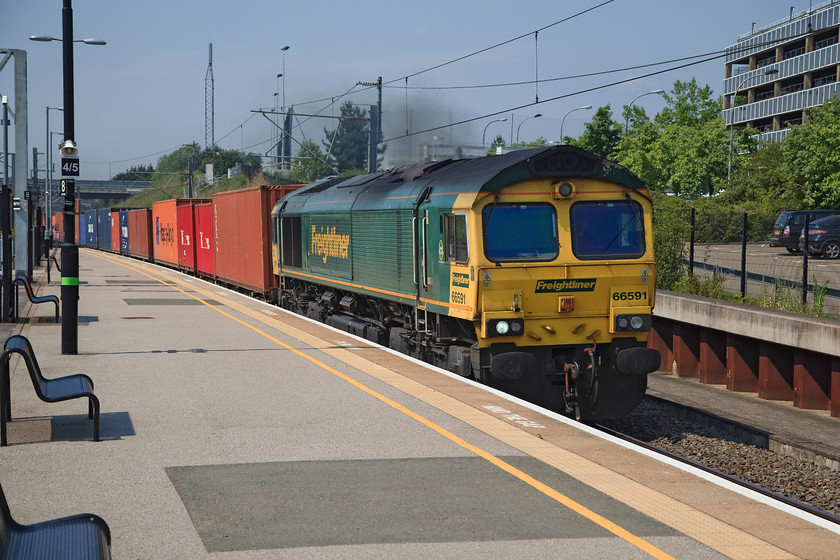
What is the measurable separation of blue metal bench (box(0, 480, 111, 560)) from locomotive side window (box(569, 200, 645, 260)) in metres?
8.71

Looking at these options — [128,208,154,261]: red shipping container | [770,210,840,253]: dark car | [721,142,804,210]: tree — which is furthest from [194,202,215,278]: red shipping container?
[721,142,804,210]: tree

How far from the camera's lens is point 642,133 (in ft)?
228

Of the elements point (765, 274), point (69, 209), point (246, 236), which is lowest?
point (765, 274)

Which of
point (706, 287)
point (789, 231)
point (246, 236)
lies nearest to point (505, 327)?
point (706, 287)

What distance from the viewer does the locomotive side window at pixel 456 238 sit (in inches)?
485

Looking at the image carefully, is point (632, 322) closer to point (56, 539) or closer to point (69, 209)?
point (69, 209)

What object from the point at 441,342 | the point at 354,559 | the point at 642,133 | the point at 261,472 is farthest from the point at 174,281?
the point at 642,133

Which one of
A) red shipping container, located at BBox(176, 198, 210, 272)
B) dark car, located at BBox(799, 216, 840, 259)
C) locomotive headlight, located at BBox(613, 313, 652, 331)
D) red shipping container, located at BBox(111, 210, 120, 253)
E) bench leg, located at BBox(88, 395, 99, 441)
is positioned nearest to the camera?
bench leg, located at BBox(88, 395, 99, 441)

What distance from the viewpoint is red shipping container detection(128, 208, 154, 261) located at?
168 ft

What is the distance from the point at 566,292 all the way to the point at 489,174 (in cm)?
189

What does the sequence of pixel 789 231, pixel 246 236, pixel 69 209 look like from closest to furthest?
1. pixel 69 209
2. pixel 246 236
3. pixel 789 231

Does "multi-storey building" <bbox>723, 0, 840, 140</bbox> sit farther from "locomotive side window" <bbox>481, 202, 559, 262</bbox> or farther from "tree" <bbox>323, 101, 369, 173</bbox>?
"tree" <bbox>323, 101, 369, 173</bbox>

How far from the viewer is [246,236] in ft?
92.4

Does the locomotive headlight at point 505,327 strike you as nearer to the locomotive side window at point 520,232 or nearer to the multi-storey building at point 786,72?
the locomotive side window at point 520,232
